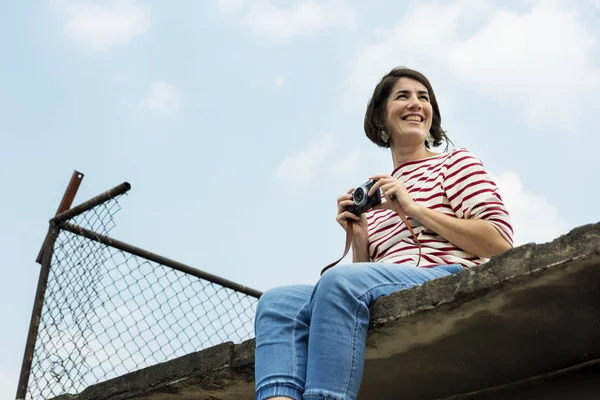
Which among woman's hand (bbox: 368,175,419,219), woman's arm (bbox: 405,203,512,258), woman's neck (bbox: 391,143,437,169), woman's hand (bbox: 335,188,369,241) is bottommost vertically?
woman's arm (bbox: 405,203,512,258)

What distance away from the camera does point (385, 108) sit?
330 centimetres

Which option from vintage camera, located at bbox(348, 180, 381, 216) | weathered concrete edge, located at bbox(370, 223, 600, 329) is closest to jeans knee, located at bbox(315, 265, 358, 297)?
weathered concrete edge, located at bbox(370, 223, 600, 329)

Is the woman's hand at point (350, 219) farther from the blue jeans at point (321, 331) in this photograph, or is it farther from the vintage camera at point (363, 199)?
the blue jeans at point (321, 331)

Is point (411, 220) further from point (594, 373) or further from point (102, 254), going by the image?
point (102, 254)

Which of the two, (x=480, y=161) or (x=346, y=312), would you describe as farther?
(x=480, y=161)

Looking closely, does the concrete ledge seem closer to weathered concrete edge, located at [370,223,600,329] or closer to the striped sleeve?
weathered concrete edge, located at [370,223,600,329]

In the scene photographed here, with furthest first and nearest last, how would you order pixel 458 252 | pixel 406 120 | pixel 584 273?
pixel 406 120
pixel 458 252
pixel 584 273

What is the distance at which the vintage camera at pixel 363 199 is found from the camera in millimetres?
2771

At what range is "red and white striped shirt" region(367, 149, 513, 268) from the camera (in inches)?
103

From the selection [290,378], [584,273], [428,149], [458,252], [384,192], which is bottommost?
[290,378]

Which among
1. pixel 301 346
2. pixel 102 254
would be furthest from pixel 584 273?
pixel 102 254

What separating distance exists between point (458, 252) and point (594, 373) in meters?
0.51

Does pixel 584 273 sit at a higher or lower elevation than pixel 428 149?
lower

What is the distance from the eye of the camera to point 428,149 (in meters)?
3.27
